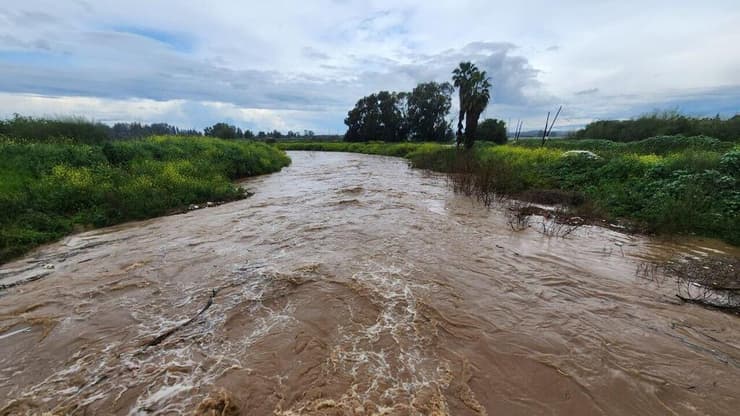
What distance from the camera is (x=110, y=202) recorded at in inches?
358

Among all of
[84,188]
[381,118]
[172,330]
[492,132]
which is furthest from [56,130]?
[381,118]

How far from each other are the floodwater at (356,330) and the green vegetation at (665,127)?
25.8 metres

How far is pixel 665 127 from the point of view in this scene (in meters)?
27.9

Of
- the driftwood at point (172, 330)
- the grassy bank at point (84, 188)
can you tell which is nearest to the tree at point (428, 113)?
the grassy bank at point (84, 188)

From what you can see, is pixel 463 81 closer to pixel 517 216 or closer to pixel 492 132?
pixel 492 132

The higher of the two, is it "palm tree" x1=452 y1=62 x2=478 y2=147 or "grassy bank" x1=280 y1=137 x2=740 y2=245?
"palm tree" x1=452 y1=62 x2=478 y2=147

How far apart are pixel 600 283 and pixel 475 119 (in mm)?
24245

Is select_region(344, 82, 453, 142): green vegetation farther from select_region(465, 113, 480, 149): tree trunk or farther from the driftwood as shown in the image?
the driftwood

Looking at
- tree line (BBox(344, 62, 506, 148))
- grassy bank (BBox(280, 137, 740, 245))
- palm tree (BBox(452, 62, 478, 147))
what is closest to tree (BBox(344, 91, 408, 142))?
tree line (BBox(344, 62, 506, 148))

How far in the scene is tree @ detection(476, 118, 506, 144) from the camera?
134 feet

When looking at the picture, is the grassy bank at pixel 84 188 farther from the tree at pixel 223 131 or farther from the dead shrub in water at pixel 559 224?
the tree at pixel 223 131

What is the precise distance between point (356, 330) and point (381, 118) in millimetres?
60470

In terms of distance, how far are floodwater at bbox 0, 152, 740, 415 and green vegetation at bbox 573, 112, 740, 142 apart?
25.8 metres

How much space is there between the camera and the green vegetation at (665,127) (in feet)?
78.3
